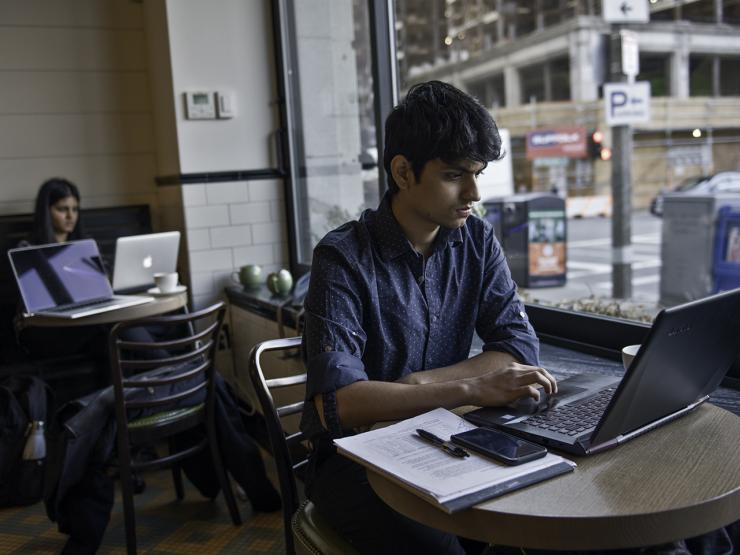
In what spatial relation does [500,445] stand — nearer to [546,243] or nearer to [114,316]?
[114,316]

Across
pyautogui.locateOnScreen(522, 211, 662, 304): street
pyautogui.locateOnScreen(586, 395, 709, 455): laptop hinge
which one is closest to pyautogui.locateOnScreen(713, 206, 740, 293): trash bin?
pyautogui.locateOnScreen(522, 211, 662, 304): street

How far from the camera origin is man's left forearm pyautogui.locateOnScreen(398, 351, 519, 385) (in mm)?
1493

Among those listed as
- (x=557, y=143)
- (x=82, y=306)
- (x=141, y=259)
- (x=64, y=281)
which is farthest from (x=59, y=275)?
(x=557, y=143)

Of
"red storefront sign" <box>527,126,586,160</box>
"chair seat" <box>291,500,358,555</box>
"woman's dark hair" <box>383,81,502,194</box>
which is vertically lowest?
"chair seat" <box>291,500,358,555</box>

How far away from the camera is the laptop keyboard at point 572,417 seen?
118cm

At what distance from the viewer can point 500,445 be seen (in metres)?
1.10

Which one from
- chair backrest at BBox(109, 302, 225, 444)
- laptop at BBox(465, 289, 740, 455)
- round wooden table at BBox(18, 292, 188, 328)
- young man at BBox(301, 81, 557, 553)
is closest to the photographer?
laptop at BBox(465, 289, 740, 455)

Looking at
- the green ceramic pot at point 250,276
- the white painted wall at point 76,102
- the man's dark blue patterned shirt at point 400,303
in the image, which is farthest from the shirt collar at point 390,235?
the white painted wall at point 76,102

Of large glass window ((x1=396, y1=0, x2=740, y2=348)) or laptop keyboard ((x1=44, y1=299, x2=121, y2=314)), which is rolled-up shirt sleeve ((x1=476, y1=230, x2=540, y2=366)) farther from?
laptop keyboard ((x1=44, y1=299, x2=121, y2=314))

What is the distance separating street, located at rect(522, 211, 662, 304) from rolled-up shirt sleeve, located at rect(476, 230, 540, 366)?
111 cm

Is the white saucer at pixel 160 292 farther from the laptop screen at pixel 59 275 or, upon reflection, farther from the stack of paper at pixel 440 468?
the stack of paper at pixel 440 468

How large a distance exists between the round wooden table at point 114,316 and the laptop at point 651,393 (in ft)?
6.51

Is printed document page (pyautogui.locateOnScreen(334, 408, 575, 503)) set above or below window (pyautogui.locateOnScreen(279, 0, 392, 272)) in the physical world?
below

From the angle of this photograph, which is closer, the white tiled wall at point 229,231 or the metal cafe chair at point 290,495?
the metal cafe chair at point 290,495
